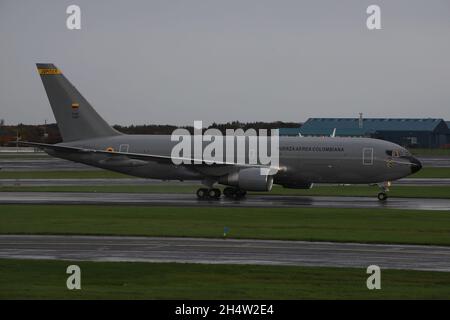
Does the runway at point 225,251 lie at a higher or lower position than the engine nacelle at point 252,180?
lower

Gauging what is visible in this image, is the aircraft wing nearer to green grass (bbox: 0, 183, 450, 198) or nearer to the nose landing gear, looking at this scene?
the nose landing gear

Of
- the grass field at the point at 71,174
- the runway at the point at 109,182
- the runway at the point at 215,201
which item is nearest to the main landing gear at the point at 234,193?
the runway at the point at 215,201

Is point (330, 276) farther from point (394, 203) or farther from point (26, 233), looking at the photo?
point (394, 203)

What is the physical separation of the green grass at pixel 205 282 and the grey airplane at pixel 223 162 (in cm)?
2468

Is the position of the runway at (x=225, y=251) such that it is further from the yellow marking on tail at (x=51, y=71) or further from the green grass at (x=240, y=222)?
the yellow marking on tail at (x=51, y=71)

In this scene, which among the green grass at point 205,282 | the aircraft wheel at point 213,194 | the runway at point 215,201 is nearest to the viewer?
the green grass at point 205,282

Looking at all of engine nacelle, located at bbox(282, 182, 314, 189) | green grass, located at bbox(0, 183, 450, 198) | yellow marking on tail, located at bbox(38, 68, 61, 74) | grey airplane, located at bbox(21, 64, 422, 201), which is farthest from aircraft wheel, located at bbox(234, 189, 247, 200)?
yellow marking on tail, located at bbox(38, 68, 61, 74)

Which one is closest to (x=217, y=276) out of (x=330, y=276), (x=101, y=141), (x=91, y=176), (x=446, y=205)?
(x=330, y=276)

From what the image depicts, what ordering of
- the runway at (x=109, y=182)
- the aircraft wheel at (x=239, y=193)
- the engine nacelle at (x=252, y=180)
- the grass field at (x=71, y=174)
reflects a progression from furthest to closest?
the grass field at (x=71, y=174) < the runway at (x=109, y=182) < the aircraft wheel at (x=239, y=193) < the engine nacelle at (x=252, y=180)

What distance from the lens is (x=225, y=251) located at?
29672 mm

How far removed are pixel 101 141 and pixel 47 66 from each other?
241 inches

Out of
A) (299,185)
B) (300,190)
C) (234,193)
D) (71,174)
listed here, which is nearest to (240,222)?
(234,193)

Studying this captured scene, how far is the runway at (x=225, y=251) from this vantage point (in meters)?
27.4

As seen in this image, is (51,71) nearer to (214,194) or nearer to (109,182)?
(109,182)
